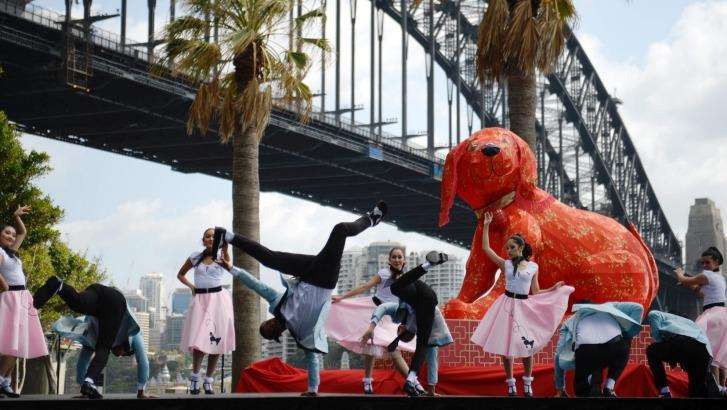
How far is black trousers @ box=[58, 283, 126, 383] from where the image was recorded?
24.5ft

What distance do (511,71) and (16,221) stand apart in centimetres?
724

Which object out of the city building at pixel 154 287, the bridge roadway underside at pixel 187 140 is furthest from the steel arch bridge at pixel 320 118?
the city building at pixel 154 287

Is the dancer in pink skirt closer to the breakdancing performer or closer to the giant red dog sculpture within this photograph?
the breakdancing performer

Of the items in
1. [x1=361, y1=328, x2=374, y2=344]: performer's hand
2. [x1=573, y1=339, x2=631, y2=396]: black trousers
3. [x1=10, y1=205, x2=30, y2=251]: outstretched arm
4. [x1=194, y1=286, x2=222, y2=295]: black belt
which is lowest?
[x1=573, y1=339, x2=631, y2=396]: black trousers

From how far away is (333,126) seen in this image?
132 ft

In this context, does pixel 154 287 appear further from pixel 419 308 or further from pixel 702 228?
pixel 419 308

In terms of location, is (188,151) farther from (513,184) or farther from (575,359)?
(575,359)

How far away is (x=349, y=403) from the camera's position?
6.88 m

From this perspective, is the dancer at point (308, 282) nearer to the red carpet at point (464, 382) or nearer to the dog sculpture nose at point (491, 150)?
the red carpet at point (464, 382)

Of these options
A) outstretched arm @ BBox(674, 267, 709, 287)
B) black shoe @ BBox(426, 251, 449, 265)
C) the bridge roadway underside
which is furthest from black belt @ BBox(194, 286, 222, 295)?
the bridge roadway underside

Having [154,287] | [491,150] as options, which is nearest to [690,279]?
[491,150]

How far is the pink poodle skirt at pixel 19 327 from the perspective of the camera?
7828mm

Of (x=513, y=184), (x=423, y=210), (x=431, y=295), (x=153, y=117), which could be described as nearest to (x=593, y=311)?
(x=431, y=295)

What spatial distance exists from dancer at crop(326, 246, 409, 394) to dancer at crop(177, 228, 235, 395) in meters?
0.82
